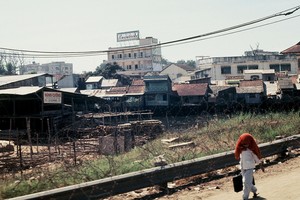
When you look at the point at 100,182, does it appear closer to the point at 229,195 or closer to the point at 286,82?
the point at 229,195

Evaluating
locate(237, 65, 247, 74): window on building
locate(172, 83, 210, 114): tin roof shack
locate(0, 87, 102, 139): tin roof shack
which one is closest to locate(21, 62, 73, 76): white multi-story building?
locate(237, 65, 247, 74): window on building

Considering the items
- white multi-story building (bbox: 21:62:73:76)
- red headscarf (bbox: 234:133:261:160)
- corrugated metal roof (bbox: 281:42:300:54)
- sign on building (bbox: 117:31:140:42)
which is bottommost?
red headscarf (bbox: 234:133:261:160)

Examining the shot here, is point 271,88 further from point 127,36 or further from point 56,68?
point 56,68

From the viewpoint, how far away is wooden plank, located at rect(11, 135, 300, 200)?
644 centimetres

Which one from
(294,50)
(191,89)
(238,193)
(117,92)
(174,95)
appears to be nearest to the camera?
(238,193)

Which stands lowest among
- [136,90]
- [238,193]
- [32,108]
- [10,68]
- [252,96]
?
[238,193]

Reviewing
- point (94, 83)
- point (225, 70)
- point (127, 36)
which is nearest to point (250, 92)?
point (225, 70)

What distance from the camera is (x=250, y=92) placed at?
47.6 m

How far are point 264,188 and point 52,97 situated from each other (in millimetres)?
24073

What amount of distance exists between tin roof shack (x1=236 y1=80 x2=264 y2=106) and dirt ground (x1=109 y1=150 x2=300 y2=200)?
129ft

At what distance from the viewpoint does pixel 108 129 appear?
1065 inches

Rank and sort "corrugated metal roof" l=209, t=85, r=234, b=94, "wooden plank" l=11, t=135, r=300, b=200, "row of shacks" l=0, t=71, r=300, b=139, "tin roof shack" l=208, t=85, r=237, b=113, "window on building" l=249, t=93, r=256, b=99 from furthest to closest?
"corrugated metal roof" l=209, t=85, r=234, b=94, "tin roof shack" l=208, t=85, r=237, b=113, "window on building" l=249, t=93, r=256, b=99, "row of shacks" l=0, t=71, r=300, b=139, "wooden plank" l=11, t=135, r=300, b=200

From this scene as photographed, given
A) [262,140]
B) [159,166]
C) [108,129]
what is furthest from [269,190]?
[108,129]

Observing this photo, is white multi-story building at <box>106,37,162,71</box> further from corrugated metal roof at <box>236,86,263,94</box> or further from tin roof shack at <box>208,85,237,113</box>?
corrugated metal roof at <box>236,86,263,94</box>
